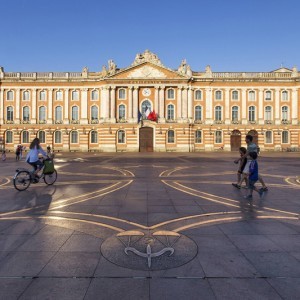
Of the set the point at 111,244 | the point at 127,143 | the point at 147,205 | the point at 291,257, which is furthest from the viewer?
the point at 127,143

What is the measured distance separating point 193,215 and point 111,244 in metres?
2.70

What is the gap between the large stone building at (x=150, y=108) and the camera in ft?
153

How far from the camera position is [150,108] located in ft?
155

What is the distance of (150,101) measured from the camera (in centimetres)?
4722

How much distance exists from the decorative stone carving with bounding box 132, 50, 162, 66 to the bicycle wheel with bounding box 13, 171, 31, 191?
39056 mm

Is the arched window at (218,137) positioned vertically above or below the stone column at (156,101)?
below

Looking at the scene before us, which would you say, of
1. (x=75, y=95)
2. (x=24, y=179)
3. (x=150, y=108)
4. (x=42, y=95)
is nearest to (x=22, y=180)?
(x=24, y=179)

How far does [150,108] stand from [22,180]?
126 feet

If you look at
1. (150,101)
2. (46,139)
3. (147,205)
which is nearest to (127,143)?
(150,101)

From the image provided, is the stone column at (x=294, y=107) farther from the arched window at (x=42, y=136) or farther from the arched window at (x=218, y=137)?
the arched window at (x=42, y=136)

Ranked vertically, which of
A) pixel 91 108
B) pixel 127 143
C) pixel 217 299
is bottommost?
pixel 217 299

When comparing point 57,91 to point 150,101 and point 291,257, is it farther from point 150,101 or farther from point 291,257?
point 291,257

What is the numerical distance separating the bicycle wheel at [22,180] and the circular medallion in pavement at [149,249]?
21.1 feet

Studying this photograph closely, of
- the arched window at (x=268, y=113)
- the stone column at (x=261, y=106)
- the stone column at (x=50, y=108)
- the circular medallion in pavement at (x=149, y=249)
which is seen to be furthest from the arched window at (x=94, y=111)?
the circular medallion in pavement at (x=149, y=249)
